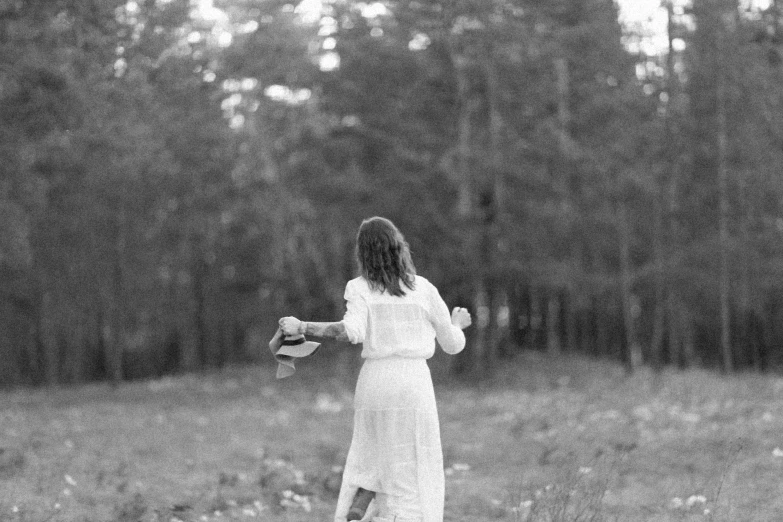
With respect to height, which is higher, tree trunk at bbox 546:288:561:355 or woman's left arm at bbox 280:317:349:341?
woman's left arm at bbox 280:317:349:341

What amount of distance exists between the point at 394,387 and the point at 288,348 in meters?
0.75

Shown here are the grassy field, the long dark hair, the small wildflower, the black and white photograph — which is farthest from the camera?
the black and white photograph

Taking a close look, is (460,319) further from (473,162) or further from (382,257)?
(473,162)

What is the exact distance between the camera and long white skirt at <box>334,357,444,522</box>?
710 centimetres

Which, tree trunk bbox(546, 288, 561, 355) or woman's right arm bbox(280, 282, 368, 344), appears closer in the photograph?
woman's right arm bbox(280, 282, 368, 344)

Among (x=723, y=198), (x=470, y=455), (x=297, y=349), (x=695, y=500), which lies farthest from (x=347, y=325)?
(x=723, y=198)

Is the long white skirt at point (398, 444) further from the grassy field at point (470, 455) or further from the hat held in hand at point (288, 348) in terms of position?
the grassy field at point (470, 455)


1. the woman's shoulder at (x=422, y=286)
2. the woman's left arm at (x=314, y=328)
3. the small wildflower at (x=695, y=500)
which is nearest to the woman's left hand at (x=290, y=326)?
the woman's left arm at (x=314, y=328)

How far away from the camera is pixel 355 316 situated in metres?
6.90

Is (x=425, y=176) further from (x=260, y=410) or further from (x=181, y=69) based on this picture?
(x=181, y=69)

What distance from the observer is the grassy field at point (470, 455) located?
9719 mm

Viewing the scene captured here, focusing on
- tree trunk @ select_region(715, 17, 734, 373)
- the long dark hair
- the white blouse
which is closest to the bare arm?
the white blouse

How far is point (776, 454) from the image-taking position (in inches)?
448

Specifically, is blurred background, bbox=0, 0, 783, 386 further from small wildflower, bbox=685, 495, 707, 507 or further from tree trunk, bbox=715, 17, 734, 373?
small wildflower, bbox=685, 495, 707, 507
